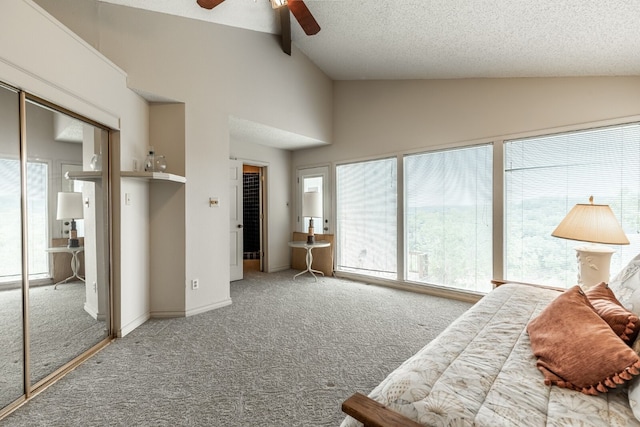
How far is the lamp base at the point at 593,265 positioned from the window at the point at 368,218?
231cm

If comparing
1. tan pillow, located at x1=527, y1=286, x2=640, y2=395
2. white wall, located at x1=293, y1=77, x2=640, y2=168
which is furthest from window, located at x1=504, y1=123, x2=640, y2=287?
tan pillow, located at x1=527, y1=286, x2=640, y2=395

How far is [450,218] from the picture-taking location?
393cm

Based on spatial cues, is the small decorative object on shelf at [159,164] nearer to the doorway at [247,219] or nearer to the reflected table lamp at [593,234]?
the doorway at [247,219]

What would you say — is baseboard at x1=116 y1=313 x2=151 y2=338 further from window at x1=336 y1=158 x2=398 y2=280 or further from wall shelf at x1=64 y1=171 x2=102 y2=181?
window at x1=336 y1=158 x2=398 y2=280

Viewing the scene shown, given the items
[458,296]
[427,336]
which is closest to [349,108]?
[458,296]

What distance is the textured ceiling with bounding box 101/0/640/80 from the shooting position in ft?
7.03

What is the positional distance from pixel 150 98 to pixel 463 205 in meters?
3.96

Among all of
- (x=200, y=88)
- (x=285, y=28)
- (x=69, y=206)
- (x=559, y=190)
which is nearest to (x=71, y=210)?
(x=69, y=206)

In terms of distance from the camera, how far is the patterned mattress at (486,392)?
0.89m

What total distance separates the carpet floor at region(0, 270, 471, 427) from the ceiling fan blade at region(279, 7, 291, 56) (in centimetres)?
338

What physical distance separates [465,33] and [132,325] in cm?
430

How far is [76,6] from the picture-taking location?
252 centimetres

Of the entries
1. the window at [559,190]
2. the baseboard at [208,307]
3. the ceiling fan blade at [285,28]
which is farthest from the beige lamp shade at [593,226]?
the baseboard at [208,307]

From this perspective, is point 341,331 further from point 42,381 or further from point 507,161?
point 507,161
